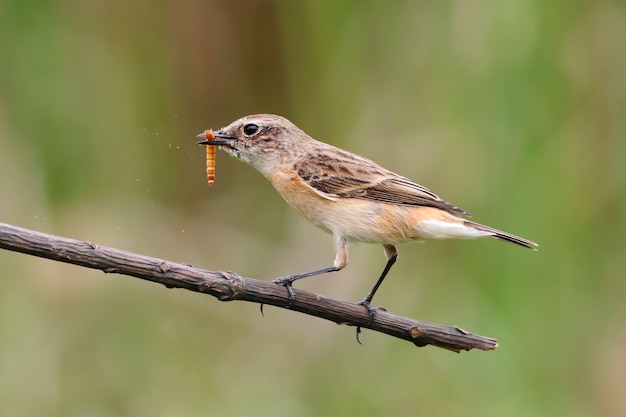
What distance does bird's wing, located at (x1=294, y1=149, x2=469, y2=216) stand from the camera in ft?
13.9

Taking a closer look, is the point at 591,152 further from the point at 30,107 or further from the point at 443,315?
the point at 30,107

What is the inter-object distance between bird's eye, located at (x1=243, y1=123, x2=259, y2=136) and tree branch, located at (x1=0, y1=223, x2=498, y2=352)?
1379mm

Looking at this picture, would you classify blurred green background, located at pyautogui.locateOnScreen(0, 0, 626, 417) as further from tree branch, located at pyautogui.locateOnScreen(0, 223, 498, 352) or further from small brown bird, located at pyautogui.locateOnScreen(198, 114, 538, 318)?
tree branch, located at pyautogui.locateOnScreen(0, 223, 498, 352)

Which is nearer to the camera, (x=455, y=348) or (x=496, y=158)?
(x=455, y=348)

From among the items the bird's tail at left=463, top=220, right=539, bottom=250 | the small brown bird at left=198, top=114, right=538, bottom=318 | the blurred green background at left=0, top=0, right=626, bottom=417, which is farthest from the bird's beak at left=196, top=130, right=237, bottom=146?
the blurred green background at left=0, top=0, right=626, bottom=417

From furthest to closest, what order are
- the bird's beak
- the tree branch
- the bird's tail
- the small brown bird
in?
1. the bird's beak
2. the small brown bird
3. the bird's tail
4. the tree branch

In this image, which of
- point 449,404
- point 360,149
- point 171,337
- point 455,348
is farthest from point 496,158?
point 171,337

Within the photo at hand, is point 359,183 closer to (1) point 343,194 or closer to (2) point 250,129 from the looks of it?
(1) point 343,194

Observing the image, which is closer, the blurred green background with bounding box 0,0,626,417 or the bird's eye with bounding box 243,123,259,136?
the bird's eye with bounding box 243,123,259,136

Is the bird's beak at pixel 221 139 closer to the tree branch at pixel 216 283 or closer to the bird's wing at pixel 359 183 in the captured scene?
the bird's wing at pixel 359 183

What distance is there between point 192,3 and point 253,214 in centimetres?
162

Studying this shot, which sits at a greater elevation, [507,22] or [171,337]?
[507,22]

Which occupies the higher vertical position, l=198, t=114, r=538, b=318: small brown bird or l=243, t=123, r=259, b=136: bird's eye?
l=243, t=123, r=259, b=136: bird's eye

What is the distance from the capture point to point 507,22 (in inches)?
209
